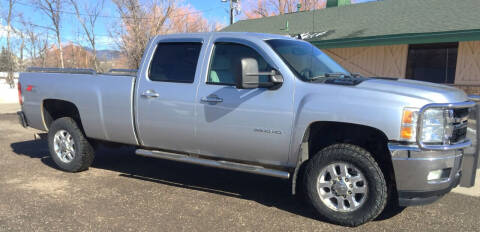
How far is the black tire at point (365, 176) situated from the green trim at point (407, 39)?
354 inches

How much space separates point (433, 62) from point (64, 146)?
11639 mm

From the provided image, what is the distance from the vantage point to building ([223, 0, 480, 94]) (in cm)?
1167

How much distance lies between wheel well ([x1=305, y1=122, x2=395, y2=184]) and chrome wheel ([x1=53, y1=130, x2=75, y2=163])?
11.8ft

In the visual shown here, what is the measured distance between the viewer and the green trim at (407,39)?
1081 cm

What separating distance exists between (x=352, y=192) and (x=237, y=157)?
132 centimetres

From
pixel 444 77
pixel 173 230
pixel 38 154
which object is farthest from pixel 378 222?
pixel 444 77

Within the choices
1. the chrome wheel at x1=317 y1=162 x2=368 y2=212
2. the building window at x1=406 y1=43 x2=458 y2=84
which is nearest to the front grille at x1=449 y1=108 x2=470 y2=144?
the chrome wheel at x1=317 y1=162 x2=368 y2=212

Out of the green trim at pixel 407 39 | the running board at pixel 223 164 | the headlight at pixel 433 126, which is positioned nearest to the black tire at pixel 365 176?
the running board at pixel 223 164

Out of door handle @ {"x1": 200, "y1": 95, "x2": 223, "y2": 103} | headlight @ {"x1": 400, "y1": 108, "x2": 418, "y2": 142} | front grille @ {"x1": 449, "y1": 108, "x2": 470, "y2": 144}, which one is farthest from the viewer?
door handle @ {"x1": 200, "y1": 95, "x2": 223, "y2": 103}

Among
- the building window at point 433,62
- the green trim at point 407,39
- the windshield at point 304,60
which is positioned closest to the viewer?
the windshield at point 304,60

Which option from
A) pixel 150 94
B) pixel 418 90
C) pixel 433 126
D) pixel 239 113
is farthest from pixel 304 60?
pixel 150 94

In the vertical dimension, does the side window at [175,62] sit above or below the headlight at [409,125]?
above

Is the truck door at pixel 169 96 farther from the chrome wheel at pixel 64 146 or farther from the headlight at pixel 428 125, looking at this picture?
the headlight at pixel 428 125

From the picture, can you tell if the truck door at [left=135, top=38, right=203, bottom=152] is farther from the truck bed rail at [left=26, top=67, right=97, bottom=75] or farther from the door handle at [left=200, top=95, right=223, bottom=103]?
the truck bed rail at [left=26, top=67, right=97, bottom=75]
